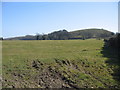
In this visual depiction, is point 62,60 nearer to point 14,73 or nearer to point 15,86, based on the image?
point 14,73

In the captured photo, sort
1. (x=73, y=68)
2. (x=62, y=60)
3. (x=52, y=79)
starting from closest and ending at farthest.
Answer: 1. (x=52, y=79)
2. (x=73, y=68)
3. (x=62, y=60)

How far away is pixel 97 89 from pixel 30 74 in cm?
552

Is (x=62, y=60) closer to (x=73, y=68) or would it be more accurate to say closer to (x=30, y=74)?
(x=73, y=68)

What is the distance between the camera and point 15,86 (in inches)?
441

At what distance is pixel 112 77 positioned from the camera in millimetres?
13430

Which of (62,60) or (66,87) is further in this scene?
(62,60)

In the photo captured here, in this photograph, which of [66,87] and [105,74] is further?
[105,74]

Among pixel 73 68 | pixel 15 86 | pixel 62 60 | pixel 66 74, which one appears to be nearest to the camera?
pixel 15 86

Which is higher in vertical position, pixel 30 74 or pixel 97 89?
pixel 30 74

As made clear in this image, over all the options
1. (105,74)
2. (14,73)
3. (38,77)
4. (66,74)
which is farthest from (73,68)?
(14,73)

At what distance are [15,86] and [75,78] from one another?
15.7ft

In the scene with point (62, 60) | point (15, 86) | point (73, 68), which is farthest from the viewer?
point (62, 60)

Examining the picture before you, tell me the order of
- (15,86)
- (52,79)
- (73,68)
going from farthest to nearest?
(73,68), (52,79), (15,86)

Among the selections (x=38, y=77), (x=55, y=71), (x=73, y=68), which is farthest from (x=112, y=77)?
(x=38, y=77)
